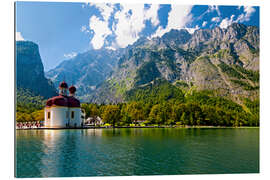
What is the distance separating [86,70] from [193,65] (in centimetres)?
9913

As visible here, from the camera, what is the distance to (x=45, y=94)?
8250 centimetres

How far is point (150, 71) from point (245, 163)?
95859 mm

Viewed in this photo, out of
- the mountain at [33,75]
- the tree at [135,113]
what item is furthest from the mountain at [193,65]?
the tree at [135,113]

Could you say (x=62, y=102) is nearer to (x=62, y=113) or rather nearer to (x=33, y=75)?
(x=62, y=113)

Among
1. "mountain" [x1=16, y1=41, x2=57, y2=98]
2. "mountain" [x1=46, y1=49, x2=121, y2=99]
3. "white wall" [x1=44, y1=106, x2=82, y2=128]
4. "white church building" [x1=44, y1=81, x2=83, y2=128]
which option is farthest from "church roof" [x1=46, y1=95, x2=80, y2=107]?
"mountain" [x1=46, y1=49, x2=121, y2=99]

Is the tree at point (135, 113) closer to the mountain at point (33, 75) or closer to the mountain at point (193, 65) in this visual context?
the mountain at point (33, 75)

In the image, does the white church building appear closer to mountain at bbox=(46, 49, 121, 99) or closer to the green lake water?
the green lake water

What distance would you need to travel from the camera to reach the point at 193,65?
337ft

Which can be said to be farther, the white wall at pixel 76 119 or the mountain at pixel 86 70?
the mountain at pixel 86 70

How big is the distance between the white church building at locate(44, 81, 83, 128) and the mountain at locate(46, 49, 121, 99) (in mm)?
123442

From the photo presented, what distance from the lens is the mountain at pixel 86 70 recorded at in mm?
168250

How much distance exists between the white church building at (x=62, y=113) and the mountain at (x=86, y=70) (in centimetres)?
12344

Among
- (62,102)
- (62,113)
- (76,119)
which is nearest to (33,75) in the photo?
(62,102)

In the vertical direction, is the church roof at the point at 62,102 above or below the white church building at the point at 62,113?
above
